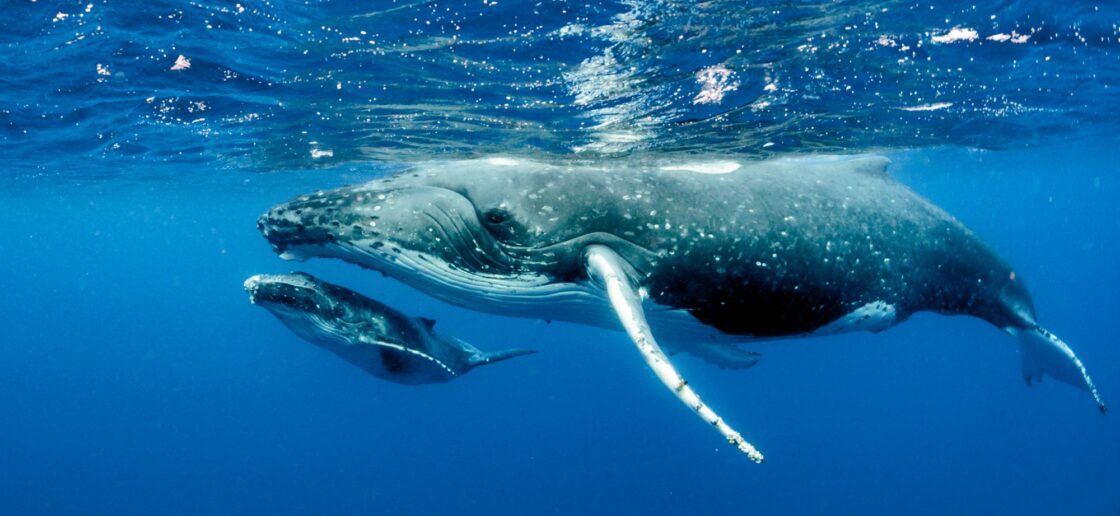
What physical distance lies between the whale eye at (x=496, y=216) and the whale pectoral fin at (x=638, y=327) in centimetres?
71

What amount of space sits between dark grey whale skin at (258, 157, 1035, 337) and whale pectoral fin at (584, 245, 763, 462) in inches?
8.9

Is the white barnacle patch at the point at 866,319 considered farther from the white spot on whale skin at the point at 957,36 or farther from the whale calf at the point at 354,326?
the white spot on whale skin at the point at 957,36

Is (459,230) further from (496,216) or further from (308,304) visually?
(308,304)

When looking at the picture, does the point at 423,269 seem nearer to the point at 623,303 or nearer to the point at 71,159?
the point at 623,303

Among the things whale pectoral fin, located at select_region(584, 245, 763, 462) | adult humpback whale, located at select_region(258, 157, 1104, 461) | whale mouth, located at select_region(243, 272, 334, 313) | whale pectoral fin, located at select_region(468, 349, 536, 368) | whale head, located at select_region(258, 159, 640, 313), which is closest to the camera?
whale pectoral fin, located at select_region(584, 245, 763, 462)

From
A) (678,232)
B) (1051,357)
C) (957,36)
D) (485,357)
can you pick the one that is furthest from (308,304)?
(957,36)

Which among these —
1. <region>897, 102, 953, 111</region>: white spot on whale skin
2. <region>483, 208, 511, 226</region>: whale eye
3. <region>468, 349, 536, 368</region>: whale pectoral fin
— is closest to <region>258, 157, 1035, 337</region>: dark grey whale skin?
<region>483, 208, 511, 226</region>: whale eye

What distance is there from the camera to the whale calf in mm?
4566

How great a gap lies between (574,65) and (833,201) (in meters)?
5.33

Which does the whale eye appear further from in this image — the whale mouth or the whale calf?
the whale mouth

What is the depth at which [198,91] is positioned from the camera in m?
12.9

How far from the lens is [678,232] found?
5.68 m

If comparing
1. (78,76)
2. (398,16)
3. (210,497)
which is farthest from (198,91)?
(210,497)

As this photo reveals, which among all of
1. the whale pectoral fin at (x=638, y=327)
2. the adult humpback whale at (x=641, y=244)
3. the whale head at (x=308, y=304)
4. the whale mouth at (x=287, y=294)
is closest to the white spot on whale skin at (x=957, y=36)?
the adult humpback whale at (x=641, y=244)
